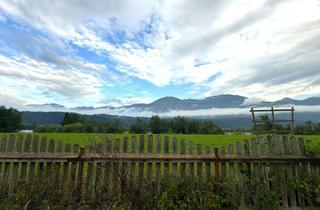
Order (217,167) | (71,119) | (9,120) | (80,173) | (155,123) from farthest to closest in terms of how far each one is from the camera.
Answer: (71,119) < (155,123) < (9,120) < (217,167) < (80,173)

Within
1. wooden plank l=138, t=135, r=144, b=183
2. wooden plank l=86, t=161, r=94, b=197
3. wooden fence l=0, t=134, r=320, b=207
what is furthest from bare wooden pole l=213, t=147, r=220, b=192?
wooden plank l=86, t=161, r=94, b=197

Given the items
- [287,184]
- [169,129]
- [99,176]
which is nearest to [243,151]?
→ [287,184]

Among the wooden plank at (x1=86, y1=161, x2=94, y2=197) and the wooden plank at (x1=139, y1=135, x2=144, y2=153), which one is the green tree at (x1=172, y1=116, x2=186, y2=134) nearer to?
the wooden plank at (x1=139, y1=135, x2=144, y2=153)

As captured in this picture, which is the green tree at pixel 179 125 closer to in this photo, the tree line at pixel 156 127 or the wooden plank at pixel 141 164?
the tree line at pixel 156 127

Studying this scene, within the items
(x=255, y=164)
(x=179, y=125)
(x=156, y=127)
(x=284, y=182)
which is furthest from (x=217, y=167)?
(x=179, y=125)

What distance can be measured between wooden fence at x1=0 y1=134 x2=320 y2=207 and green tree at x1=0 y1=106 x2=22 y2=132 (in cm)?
8304

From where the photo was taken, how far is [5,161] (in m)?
5.22

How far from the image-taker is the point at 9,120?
245ft

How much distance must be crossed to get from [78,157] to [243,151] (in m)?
4.06

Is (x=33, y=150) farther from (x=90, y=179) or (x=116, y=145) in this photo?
(x=116, y=145)

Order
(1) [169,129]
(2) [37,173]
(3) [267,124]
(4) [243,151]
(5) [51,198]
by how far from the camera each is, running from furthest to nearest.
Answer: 1. (1) [169,129]
2. (3) [267,124]
3. (4) [243,151]
4. (2) [37,173]
5. (5) [51,198]

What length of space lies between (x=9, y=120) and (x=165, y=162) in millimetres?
86006

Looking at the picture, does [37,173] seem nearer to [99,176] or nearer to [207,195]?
[99,176]

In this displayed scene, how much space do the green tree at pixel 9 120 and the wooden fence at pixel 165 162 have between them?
83038 mm
